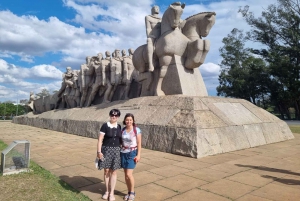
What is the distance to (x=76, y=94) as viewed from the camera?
1504 cm

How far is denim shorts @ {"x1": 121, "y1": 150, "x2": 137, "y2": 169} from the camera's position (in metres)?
2.82

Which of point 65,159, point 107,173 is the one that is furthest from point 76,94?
point 107,173

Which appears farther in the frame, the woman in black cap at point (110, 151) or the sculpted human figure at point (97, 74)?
the sculpted human figure at point (97, 74)

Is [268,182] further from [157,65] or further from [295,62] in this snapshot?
[295,62]

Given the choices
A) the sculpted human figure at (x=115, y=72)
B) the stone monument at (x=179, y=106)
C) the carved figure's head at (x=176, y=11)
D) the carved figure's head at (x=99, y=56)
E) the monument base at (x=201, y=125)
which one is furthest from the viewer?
the carved figure's head at (x=99, y=56)

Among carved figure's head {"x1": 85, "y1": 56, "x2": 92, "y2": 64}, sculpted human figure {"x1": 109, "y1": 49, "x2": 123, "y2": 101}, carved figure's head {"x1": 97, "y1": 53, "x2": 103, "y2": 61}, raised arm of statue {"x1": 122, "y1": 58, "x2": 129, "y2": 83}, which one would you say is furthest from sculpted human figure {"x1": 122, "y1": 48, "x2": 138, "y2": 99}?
carved figure's head {"x1": 85, "y1": 56, "x2": 92, "y2": 64}

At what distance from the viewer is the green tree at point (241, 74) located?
27406mm

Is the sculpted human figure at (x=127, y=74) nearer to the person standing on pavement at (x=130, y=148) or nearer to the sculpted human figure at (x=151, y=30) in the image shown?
the sculpted human figure at (x=151, y=30)

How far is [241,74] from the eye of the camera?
2906 cm

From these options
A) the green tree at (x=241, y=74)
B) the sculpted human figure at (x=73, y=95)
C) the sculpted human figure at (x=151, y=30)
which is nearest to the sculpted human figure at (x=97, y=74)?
the sculpted human figure at (x=73, y=95)

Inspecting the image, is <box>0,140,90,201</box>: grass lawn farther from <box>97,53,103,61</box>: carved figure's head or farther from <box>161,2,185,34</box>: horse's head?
<box>97,53,103,61</box>: carved figure's head

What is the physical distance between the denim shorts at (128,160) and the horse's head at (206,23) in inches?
242

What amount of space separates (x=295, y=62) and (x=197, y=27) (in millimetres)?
21022

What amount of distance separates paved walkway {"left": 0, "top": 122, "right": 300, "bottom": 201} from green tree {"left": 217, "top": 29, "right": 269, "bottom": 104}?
23857mm
